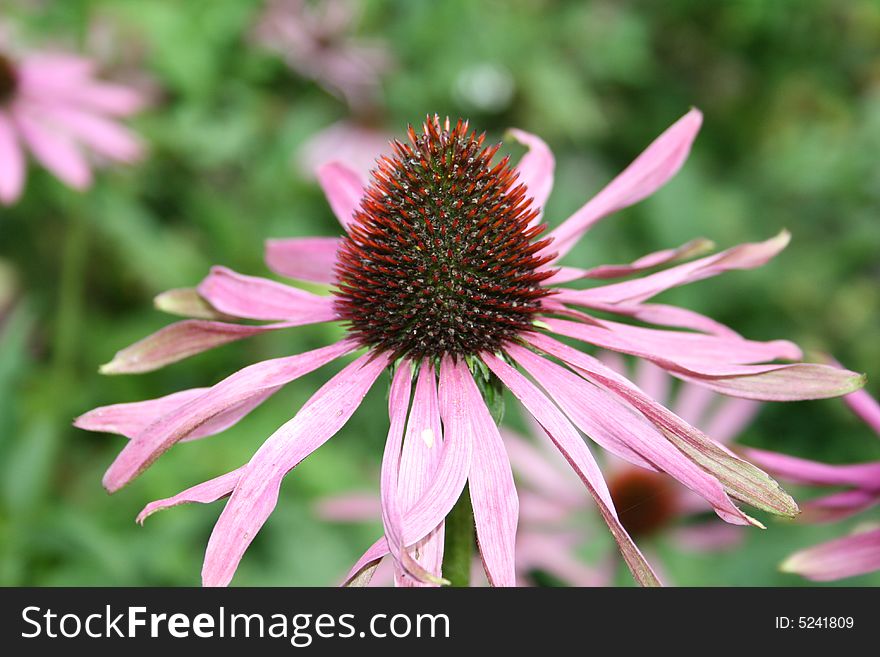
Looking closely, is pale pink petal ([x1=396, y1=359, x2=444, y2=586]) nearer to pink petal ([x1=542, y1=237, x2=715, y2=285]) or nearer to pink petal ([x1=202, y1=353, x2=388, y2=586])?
pink petal ([x1=202, y1=353, x2=388, y2=586])

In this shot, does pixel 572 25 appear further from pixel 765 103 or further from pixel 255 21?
pixel 255 21

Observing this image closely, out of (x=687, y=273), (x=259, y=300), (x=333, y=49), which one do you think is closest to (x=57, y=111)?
(x=333, y=49)

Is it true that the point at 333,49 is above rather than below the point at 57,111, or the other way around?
above

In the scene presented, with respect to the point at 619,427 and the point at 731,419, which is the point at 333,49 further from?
the point at 619,427

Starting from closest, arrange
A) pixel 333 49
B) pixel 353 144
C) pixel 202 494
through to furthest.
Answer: pixel 202 494, pixel 333 49, pixel 353 144

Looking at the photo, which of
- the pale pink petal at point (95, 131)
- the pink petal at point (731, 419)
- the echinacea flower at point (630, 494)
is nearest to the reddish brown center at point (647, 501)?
the echinacea flower at point (630, 494)

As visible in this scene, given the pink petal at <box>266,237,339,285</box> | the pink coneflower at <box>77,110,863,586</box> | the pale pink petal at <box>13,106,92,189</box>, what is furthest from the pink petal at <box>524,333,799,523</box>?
the pale pink petal at <box>13,106,92,189</box>
